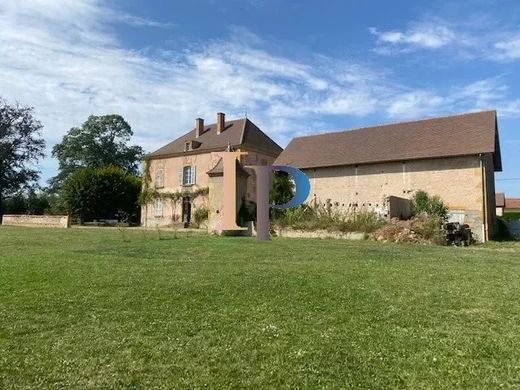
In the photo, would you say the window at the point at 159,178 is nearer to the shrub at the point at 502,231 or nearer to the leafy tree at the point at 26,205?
the leafy tree at the point at 26,205

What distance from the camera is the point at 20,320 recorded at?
18.9 feet


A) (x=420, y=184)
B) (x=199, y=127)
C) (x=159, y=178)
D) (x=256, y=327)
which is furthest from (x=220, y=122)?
(x=256, y=327)

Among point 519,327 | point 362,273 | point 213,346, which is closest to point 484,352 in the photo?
point 519,327

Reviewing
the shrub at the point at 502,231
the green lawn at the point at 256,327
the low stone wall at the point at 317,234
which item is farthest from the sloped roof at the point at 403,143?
the green lawn at the point at 256,327

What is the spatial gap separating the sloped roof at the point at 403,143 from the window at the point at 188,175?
782cm

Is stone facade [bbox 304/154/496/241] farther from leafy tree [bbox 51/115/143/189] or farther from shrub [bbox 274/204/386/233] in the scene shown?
leafy tree [bbox 51/115/143/189]

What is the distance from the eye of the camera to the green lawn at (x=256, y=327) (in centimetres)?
407

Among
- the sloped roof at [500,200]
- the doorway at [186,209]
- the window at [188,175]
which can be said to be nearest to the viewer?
the doorway at [186,209]

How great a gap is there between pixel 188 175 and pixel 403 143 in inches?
650

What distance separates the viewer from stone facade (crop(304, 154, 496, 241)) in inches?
907

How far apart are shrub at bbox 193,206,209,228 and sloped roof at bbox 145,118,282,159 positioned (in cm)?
433

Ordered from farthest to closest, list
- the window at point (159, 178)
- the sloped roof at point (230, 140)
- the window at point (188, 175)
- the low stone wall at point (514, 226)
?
the window at point (159, 178) → the window at point (188, 175) → the sloped roof at point (230, 140) → the low stone wall at point (514, 226)

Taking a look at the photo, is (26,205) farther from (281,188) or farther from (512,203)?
(512,203)

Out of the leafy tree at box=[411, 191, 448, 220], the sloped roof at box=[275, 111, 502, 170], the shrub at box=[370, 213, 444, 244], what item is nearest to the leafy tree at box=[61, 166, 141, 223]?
the sloped roof at box=[275, 111, 502, 170]
